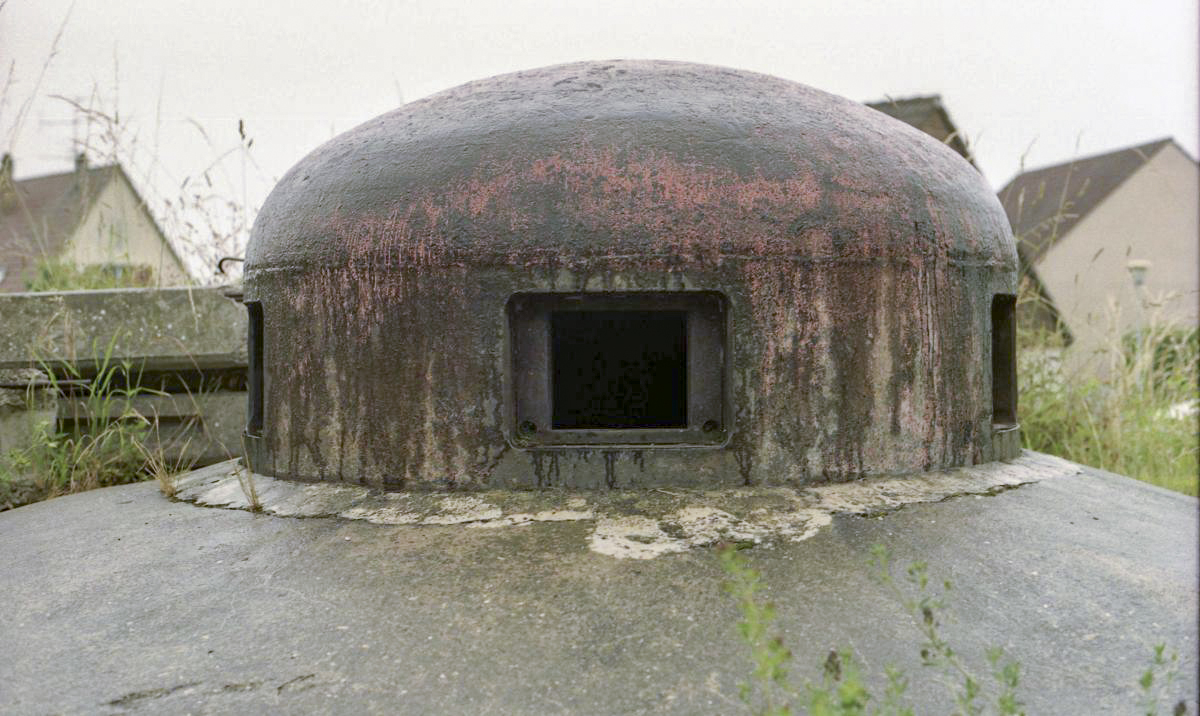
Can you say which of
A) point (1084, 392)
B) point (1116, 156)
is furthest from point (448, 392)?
point (1116, 156)

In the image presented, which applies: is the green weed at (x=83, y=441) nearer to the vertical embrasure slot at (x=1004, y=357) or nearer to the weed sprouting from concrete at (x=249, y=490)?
the weed sprouting from concrete at (x=249, y=490)

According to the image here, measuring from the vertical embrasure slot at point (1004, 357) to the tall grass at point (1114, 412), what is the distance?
1.81 metres

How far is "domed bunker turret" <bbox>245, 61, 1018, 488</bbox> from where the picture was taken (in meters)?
2.80

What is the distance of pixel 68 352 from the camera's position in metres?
4.38

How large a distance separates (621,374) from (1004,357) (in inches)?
58.0

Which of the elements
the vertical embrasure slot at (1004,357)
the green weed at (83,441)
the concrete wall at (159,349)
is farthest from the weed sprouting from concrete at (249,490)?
the vertical embrasure slot at (1004,357)

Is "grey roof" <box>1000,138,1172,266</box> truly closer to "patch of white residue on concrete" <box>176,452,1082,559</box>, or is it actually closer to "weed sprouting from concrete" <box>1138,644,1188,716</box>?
"patch of white residue on concrete" <box>176,452,1082,559</box>

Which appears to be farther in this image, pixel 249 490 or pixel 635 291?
pixel 249 490

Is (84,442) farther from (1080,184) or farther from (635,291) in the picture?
(1080,184)

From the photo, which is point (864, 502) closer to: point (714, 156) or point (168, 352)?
point (714, 156)

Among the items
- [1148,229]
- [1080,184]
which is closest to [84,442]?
[1080,184]

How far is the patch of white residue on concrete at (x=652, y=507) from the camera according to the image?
2547mm

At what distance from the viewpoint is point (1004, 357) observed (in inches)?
139

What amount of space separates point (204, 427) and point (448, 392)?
6.95 feet
